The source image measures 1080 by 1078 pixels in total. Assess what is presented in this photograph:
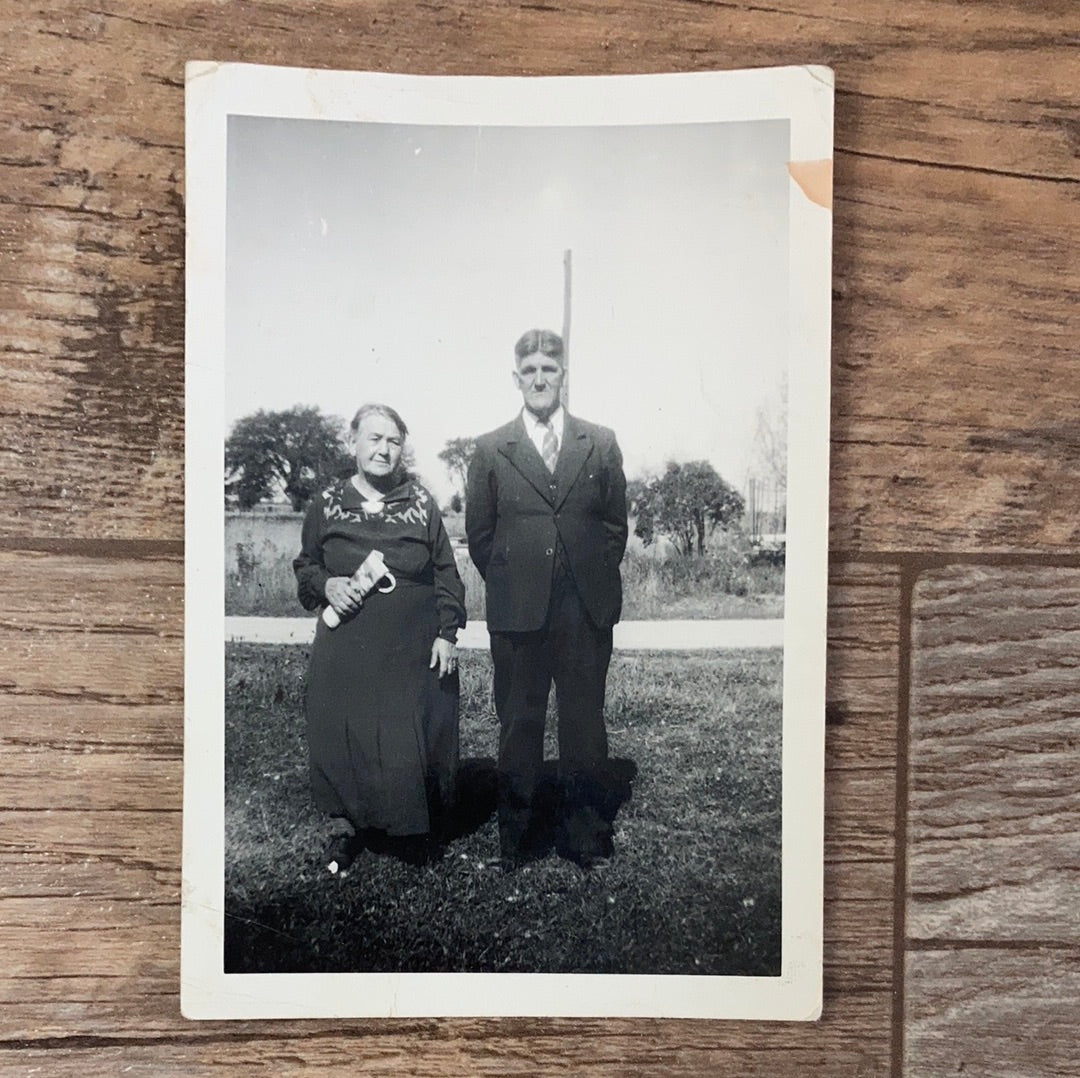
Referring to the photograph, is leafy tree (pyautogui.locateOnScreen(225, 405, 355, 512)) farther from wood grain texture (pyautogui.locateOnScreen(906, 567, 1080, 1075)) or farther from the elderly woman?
wood grain texture (pyautogui.locateOnScreen(906, 567, 1080, 1075))

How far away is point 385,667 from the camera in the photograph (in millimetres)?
410

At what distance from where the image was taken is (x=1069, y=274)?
413 mm

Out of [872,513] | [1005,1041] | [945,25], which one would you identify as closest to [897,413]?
[872,513]

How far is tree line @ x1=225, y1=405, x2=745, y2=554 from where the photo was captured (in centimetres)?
41

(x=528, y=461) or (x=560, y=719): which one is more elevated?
(x=528, y=461)

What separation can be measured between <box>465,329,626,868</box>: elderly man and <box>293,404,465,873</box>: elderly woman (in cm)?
2

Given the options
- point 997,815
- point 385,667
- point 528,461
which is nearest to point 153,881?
point 385,667

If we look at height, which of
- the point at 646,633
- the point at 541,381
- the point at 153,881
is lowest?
the point at 153,881

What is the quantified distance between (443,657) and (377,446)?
9cm

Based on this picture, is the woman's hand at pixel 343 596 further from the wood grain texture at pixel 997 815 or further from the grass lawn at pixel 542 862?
the wood grain texture at pixel 997 815

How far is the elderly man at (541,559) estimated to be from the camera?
409mm

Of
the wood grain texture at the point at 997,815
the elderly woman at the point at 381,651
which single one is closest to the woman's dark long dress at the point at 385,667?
the elderly woman at the point at 381,651

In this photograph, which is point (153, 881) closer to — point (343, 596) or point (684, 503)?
point (343, 596)

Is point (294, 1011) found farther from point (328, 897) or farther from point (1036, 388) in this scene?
point (1036, 388)
